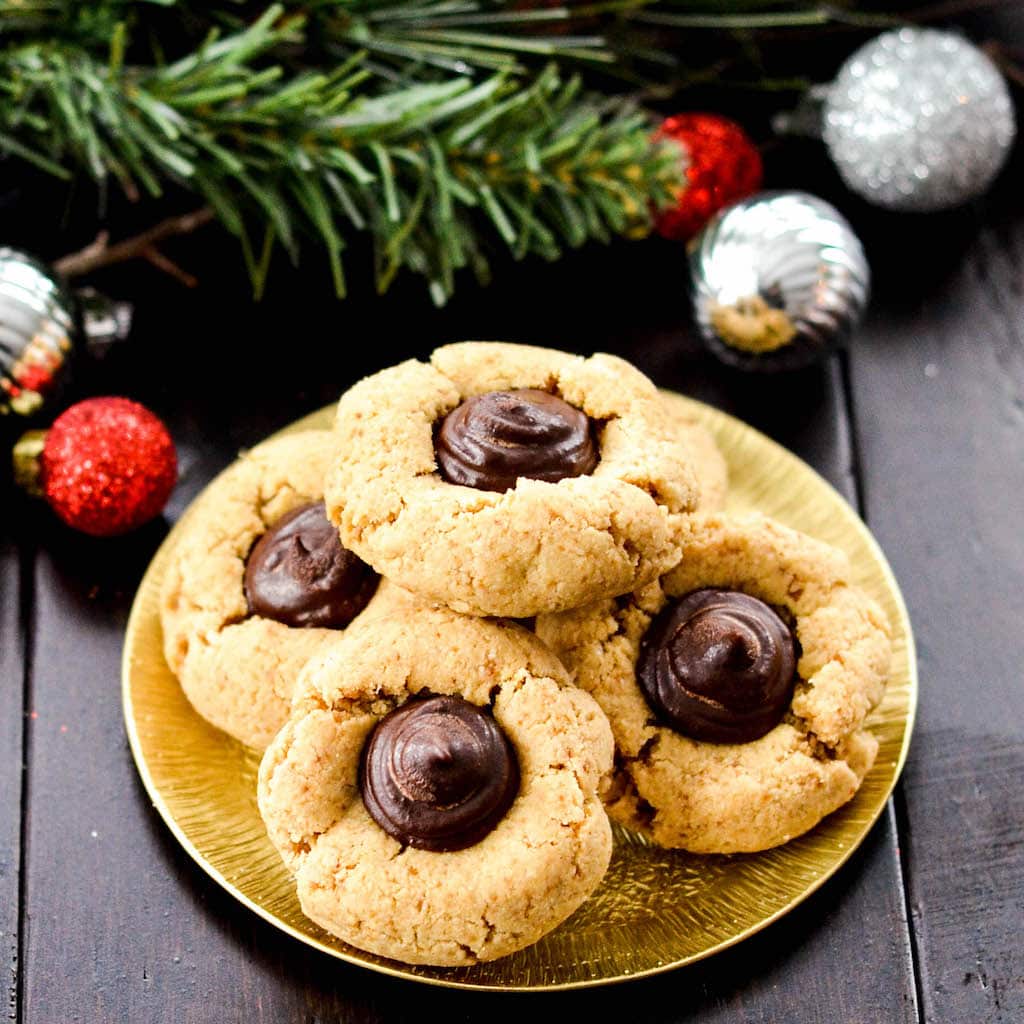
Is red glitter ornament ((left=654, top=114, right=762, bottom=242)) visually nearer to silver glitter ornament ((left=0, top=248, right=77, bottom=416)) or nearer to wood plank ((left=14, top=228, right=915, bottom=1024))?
wood plank ((left=14, top=228, right=915, bottom=1024))

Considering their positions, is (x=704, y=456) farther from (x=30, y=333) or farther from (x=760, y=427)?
(x=30, y=333)

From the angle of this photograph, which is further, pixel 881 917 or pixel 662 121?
pixel 662 121

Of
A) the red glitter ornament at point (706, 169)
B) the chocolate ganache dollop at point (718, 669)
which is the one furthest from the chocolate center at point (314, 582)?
Answer: the red glitter ornament at point (706, 169)

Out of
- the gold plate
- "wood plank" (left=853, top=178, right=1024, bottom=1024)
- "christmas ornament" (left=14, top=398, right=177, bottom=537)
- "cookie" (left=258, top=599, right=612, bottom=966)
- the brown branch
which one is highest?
the brown branch

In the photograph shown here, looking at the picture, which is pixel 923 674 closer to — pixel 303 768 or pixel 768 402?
pixel 768 402

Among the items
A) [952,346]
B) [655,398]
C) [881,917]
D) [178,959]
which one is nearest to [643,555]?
[655,398]

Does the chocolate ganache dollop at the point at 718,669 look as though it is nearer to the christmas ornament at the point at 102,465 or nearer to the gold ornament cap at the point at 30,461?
the christmas ornament at the point at 102,465

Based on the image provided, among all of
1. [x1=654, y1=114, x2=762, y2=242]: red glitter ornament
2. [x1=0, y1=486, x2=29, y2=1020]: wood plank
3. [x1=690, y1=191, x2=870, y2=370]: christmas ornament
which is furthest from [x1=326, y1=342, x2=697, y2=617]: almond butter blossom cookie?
[x1=654, y1=114, x2=762, y2=242]: red glitter ornament
